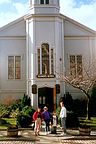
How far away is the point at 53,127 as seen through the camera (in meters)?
12.6

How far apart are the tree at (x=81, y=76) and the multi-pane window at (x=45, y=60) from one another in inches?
53.7

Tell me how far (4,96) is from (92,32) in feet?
42.5

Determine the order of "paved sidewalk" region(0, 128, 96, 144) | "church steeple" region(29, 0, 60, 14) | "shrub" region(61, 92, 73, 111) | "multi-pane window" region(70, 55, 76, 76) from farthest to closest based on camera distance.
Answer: "multi-pane window" region(70, 55, 76, 76)
"church steeple" region(29, 0, 60, 14)
"shrub" region(61, 92, 73, 111)
"paved sidewalk" region(0, 128, 96, 144)

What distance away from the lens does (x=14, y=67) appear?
23125 mm

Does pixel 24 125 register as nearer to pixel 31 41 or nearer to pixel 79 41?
pixel 31 41

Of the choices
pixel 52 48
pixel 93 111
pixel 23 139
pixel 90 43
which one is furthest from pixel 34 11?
pixel 23 139

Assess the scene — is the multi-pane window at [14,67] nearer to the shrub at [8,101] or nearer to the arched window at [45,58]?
the shrub at [8,101]

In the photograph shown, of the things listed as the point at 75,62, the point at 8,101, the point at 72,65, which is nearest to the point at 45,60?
the point at 72,65

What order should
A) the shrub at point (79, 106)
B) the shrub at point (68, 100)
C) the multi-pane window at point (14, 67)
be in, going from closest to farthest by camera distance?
1. the shrub at point (68, 100)
2. the shrub at point (79, 106)
3. the multi-pane window at point (14, 67)

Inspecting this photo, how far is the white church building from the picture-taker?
21.0 m

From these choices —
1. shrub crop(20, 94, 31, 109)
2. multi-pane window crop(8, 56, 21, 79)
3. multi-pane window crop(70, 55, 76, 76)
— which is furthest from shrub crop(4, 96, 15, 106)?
multi-pane window crop(70, 55, 76, 76)

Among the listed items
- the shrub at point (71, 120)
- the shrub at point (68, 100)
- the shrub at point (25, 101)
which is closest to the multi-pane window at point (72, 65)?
the shrub at point (68, 100)

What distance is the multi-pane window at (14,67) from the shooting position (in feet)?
75.6

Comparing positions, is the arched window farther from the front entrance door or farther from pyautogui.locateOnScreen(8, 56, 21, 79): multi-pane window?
pyautogui.locateOnScreen(8, 56, 21, 79): multi-pane window
